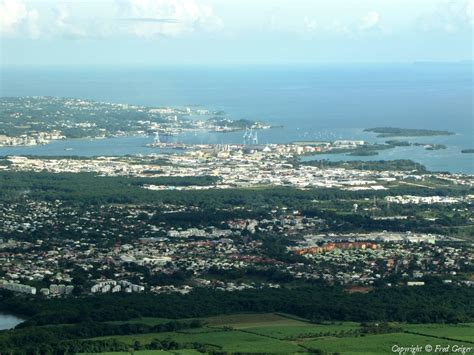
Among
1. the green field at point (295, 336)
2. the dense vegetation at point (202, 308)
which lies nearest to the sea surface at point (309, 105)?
the dense vegetation at point (202, 308)

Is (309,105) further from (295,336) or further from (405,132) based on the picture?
(295,336)

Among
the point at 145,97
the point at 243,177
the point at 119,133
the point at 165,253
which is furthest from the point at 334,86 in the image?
the point at 165,253

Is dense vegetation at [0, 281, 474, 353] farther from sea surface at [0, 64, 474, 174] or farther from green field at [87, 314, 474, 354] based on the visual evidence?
sea surface at [0, 64, 474, 174]

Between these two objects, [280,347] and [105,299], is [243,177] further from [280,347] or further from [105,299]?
[280,347]

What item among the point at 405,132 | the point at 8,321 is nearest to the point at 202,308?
the point at 8,321

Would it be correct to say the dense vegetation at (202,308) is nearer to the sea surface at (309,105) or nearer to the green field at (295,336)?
the green field at (295,336)

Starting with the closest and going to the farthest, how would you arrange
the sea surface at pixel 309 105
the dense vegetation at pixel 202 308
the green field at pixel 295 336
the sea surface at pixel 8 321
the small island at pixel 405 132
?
the green field at pixel 295 336 < the dense vegetation at pixel 202 308 < the sea surface at pixel 8 321 < the sea surface at pixel 309 105 < the small island at pixel 405 132

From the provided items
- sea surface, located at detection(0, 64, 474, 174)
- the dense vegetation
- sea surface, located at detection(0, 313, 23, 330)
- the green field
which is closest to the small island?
sea surface, located at detection(0, 64, 474, 174)
